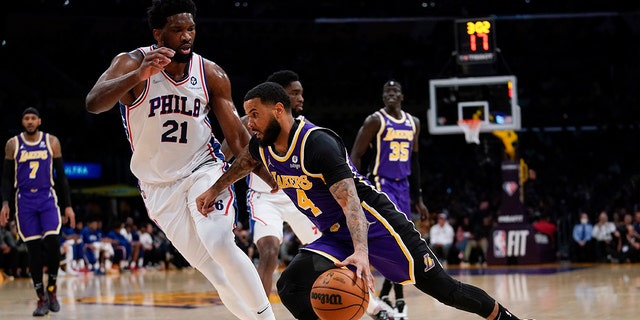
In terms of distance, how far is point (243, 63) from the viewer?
2911 centimetres

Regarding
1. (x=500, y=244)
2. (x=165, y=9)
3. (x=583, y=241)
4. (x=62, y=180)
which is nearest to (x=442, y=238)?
(x=500, y=244)

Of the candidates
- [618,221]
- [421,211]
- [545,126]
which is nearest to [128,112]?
[421,211]

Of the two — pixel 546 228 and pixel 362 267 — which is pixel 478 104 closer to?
pixel 546 228

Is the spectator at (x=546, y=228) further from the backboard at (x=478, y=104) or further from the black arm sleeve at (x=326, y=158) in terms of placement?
the black arm sleeve at (x=326, y=158)

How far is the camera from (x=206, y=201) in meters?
5.07

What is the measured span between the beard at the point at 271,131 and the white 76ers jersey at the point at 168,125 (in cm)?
73

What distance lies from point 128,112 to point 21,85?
22.5 m

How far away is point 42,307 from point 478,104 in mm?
10690

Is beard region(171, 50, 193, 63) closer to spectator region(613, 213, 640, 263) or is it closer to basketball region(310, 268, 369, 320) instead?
basketball region(310, 268, 369, 320)

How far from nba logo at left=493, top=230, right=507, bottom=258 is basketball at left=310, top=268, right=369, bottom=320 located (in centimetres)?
1374

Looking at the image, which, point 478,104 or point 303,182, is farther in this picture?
point 478,104

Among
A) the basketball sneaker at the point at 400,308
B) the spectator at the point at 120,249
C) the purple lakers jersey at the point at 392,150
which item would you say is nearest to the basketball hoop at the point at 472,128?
the purple lakers jersey at the point at 392,150

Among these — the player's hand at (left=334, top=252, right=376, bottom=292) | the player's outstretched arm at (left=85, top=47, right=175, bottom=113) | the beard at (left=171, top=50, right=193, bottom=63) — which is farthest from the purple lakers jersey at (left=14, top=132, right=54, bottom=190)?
the player's hand at (left=334, top=252, right=376, bottom=292)

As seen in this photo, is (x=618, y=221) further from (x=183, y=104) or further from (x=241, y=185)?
(x=183, y=104)
